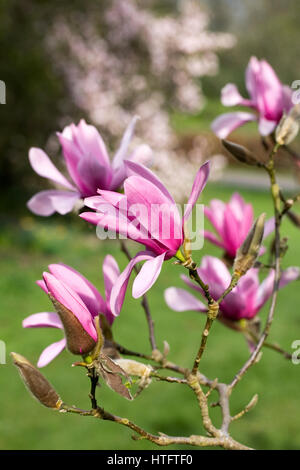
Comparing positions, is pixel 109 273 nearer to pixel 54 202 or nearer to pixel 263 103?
pixel 54 202

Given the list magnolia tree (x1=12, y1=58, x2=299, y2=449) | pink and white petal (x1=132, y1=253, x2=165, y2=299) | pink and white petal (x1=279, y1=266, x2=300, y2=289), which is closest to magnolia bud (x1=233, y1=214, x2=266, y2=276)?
magnolia tree (x1=12, y1=58, x2=299, y2=449)

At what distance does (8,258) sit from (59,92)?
2.77m

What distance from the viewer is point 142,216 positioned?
33.7 inches

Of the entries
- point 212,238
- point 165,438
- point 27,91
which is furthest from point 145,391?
point 27,91

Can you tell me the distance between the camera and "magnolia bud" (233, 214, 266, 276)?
2.90ft

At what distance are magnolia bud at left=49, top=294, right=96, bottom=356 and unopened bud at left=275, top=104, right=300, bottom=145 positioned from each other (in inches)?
20.3

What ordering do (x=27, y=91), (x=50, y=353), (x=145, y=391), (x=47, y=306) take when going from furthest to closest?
(x=27, y=91)
(x=47, y=306)
(x=145, y=391)
(x=50, y=353)

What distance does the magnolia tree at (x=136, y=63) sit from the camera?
9.86 metres

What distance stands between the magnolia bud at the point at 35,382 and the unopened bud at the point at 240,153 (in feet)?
1.64

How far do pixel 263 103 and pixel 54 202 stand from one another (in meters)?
0.45

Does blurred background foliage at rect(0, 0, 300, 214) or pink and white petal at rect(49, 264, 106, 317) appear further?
blurred background foliage at rect(0, 0, 300, 214)

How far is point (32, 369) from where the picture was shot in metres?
0.87

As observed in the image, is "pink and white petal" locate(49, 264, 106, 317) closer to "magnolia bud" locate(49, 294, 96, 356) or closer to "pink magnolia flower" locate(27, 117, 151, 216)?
"magnolia bud" locate(49, 294, 96, 356)

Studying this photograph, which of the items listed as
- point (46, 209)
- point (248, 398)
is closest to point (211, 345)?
point (248, 398)
